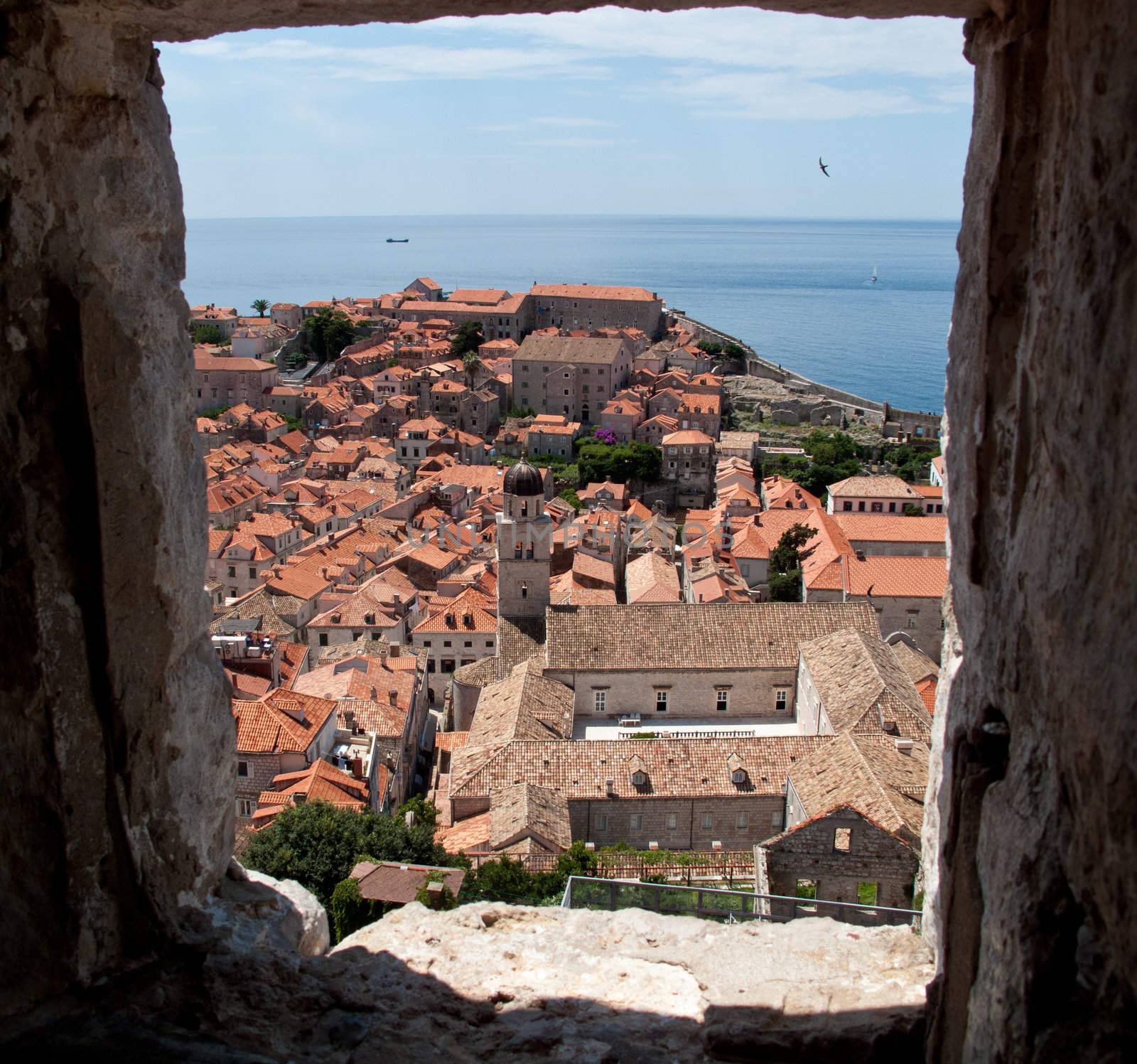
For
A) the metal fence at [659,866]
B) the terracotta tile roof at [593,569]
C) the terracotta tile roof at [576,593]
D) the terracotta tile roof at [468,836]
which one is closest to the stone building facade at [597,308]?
the terracotta tile roof at [593,569]

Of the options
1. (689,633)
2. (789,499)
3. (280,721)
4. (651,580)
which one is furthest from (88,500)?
(789,499)

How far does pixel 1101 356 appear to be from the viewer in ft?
7.41

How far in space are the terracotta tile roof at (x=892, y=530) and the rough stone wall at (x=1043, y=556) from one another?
37.0 metres

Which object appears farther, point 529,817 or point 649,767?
point 649,767

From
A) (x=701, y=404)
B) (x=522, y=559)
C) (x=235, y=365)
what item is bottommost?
(x=522, y=559)

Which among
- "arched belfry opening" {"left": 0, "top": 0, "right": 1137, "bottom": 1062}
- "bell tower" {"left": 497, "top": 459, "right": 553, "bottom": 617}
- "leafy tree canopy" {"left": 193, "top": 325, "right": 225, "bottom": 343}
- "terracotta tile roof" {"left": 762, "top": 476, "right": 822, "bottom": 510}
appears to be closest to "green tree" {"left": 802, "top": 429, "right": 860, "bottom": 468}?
"terracotta tile roof" {"left": 762, "top": 476, "right": 822, "bottom": 510}

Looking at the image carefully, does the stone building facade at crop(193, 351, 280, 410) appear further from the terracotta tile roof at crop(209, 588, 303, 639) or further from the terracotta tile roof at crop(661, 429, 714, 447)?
the terracotta tile roof at crop(209, 588, 303, 639)

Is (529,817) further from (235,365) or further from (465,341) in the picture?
(465,341)

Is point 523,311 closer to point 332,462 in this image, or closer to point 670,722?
point 332,462

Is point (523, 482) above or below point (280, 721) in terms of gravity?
above

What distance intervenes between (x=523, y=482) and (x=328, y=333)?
63.5 m

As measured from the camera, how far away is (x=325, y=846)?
15859 millimetres

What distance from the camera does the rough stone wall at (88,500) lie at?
3.33 m

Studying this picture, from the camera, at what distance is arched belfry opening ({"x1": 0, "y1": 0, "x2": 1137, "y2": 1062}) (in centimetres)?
229
